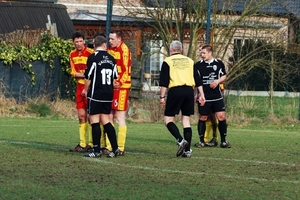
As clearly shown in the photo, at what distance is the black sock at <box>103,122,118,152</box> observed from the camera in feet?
43.2

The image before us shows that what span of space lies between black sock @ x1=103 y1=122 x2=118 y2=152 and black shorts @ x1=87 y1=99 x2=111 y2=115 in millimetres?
237

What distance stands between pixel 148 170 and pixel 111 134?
1807 millimetres

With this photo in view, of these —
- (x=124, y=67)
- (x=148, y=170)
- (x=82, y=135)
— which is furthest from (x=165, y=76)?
(x=148, y=170)

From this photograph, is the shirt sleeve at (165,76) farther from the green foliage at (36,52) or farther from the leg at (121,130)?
the green foliage at (36,52)

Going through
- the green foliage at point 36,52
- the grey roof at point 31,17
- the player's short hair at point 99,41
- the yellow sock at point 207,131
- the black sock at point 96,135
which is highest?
the grey roof at point 31,17

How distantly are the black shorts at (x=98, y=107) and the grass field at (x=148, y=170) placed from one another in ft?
2.39

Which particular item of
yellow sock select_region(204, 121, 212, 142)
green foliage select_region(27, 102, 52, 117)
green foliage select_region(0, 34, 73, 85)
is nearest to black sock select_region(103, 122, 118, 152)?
yellow sock select_region(204, 121, 212, 142)

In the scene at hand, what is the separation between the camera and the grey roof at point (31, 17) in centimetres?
3221

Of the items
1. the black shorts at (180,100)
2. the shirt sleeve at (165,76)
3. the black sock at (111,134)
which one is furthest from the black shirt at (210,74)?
the black sock at (111,134)

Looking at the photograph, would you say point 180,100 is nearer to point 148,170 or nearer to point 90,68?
point 90,68

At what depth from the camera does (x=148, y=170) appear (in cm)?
1155

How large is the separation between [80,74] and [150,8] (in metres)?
12.2

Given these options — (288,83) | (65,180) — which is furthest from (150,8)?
(65,180)

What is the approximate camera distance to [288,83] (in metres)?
25.4
